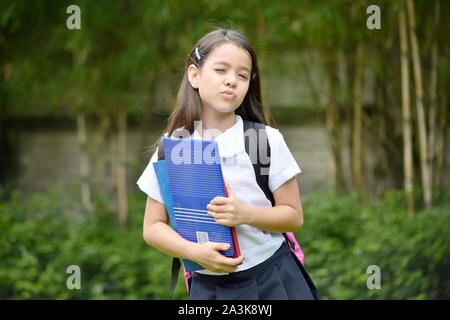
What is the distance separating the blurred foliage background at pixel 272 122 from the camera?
3885 millimetres

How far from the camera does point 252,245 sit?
64.0 inches

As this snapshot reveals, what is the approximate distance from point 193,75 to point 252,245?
0.51m

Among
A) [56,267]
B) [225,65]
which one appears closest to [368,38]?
[56,267]

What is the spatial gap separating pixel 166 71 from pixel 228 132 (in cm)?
419

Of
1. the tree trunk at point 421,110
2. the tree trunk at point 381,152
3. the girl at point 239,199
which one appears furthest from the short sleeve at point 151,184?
the tree trunk at point 381,152

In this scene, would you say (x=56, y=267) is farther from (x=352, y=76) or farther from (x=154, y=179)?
(x=352, y=76)

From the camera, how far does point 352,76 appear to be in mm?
5484

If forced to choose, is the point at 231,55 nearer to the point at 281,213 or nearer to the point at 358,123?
the point at 281,213

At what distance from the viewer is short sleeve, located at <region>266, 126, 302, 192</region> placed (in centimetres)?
162

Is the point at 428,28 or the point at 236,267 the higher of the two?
the point at 428,28

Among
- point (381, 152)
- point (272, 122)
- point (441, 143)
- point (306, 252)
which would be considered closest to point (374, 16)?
point (272, 122)

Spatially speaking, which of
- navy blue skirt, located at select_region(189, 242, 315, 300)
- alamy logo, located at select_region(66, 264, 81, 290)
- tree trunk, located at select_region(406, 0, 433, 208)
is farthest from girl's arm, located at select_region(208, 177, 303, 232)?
tree trunk, located at select_region(406, 0, 433, 208)

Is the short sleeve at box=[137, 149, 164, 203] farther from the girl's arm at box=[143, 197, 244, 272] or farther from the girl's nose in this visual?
the girl's nose

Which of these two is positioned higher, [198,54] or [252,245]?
[198,54]
